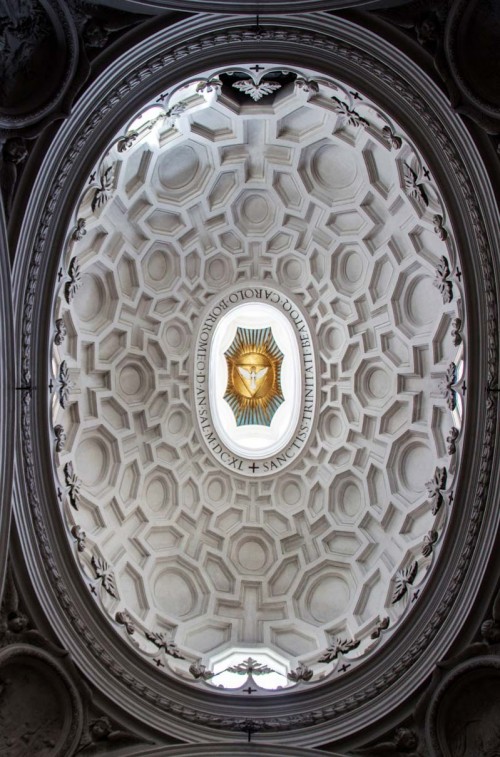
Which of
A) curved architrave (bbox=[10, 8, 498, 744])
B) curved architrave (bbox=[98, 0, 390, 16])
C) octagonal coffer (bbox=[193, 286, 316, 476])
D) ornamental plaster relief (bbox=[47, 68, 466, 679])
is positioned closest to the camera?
curved architrave (bbox=[98, 0, 390, 16])

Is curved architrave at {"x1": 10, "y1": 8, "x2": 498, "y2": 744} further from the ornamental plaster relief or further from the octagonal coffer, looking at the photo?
the octagonal coffer

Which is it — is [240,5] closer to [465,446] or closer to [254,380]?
[465,446]

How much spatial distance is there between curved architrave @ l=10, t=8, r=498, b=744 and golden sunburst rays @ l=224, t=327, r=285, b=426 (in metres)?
10.6

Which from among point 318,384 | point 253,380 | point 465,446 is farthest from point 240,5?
point 253,380

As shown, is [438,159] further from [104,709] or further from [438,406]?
[104,709]

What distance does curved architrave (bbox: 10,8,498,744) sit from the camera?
13.0 metres

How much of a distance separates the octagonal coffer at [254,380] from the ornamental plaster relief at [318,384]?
0.38 m

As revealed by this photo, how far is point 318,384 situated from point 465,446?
812 centimetres

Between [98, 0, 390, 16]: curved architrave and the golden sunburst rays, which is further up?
[98, 0, 390, 16]: curved architrave

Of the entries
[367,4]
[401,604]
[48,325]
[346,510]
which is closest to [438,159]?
[367,4]

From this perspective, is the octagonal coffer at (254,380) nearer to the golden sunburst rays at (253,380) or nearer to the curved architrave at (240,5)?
A: the golden sunburst rays at (253,380)

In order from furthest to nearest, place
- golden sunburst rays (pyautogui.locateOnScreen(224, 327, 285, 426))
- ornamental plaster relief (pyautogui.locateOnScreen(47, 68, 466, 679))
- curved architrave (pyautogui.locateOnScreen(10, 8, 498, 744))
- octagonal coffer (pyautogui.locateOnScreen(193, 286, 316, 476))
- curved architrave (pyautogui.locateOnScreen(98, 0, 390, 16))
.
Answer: golden sunburst rays (pyautogui.locateOnScreen(224, 327, 285, 426)), octagonal coffer (pyautogui.locateOnScreen(193, 286, 316, 476)), ornamental plaster relief (pyautogui.locateOnScreen(47, 68, 466, 679)), curved architrave (pyautogui.locateOnScreen(10, 8, 498, 744)), curved architrave (pyautogui.locateOnScreen(98, 0, 390, 16))

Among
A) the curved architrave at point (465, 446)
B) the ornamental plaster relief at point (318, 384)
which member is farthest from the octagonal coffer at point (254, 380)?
the curved architrave at point (465, 446)

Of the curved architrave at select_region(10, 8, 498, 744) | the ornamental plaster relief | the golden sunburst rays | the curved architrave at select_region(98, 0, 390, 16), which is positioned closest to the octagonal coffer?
the golden sunburst rays
